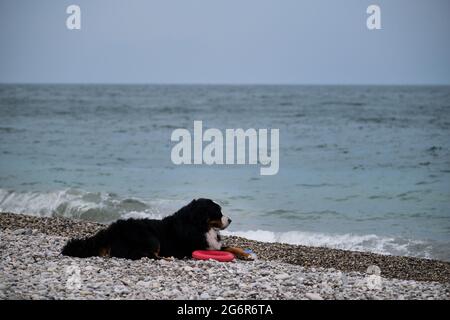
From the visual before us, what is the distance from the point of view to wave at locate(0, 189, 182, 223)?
13.4 meters

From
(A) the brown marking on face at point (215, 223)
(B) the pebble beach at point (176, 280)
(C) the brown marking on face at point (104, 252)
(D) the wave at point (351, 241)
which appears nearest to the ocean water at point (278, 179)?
(D) the wave at point (351, 241)

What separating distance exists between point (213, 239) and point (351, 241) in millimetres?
4429

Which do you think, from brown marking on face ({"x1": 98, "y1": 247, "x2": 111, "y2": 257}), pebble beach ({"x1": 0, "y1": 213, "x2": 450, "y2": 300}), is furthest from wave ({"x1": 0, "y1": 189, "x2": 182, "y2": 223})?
brown marking on face ({"x1": 98, "y1": 247, "x2": 111, "y2": 257})

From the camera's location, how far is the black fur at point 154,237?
296 inches

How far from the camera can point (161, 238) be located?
7715mm

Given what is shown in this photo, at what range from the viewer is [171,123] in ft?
111

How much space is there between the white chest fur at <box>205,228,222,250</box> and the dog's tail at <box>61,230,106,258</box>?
126cm

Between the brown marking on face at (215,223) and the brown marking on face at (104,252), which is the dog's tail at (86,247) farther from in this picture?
the brown marking on face at (215,223)

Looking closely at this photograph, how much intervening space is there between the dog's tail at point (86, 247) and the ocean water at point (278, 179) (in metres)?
4.55

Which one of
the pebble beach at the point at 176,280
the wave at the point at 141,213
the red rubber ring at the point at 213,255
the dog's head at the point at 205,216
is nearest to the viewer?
the pebble beach at the point at 176,280

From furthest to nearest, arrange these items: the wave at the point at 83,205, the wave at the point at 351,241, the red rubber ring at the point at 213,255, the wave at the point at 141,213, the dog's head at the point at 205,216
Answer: the wave at the point at 83,205
the wave at the point at 141,213
the wave at the point at 351,241
the dog's head at the point at 205,216
the red rubber ring at the point at 213,255
